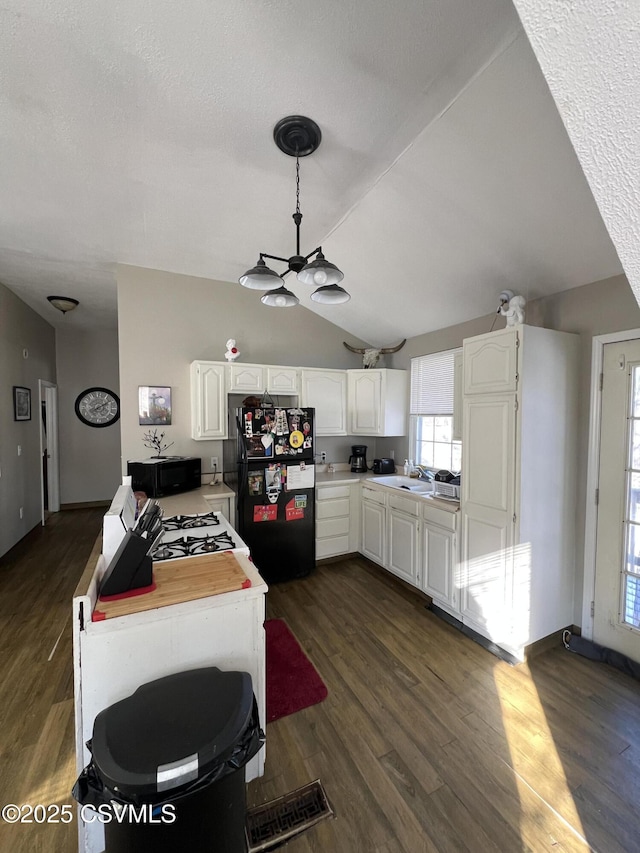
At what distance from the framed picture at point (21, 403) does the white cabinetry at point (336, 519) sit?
3.59 m

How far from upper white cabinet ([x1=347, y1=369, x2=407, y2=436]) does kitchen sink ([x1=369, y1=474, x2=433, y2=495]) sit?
0.51 meters

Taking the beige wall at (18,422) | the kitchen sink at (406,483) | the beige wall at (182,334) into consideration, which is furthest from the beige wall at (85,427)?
the kitchen sink at (406,483)

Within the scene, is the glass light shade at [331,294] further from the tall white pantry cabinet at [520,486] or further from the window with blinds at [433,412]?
the window with blinds at [433,412]

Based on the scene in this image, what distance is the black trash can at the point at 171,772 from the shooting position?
95 centimetres

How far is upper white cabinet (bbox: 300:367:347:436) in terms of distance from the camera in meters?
3.90

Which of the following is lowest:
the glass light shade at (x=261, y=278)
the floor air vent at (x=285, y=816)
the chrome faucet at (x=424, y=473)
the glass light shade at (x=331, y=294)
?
the floor air vent at (x=285, y=816)

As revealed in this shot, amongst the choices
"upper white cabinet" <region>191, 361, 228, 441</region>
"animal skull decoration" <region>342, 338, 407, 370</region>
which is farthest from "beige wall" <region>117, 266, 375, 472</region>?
"animal skull decoration" <region>342, 338, 407, 370</region>

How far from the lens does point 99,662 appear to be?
1248 mm

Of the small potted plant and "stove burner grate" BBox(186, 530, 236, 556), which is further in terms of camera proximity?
the small potted plant

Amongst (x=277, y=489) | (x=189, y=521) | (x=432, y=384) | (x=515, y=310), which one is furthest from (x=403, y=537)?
(x=515, y=310)

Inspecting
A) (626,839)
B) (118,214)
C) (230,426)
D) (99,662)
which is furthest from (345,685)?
(118,214)

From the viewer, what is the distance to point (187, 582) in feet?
4.81

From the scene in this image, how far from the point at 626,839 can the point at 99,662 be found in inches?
82.2

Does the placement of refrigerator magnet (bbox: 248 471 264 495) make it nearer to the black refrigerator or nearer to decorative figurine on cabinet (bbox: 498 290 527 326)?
the black refrigerator
